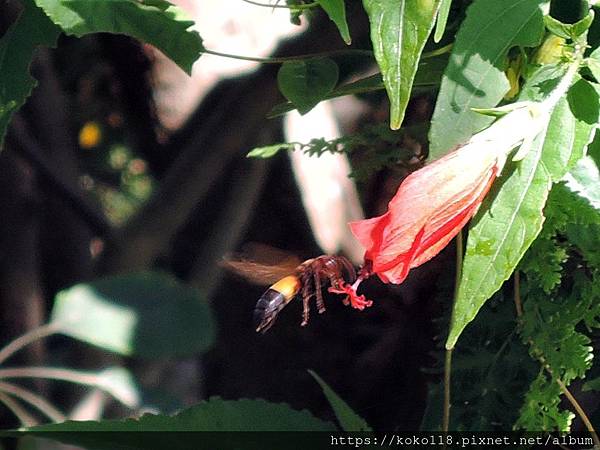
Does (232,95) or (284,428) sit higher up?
(284,428)

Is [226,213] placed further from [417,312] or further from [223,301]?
[417,312]

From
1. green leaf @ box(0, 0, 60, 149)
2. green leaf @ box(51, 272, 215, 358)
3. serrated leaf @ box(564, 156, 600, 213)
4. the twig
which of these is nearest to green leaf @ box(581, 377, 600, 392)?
serrated leaf @ box(564, 156, 600, 213)

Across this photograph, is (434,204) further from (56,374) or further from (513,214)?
(56,374)

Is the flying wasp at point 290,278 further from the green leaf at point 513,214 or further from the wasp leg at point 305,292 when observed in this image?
the green leaf at point 513,214

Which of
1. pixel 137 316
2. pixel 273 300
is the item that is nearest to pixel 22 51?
pixel 273 300

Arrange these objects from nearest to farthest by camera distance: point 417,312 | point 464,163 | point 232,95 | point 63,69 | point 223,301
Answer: point 464,163
point 417,312
point 232,95
point 223,301
point 63,69

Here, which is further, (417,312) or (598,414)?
(417,312)

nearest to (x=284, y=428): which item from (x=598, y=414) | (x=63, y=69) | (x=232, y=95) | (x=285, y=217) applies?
(x=598, y=414)

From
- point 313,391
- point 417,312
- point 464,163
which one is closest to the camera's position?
point 464,163
